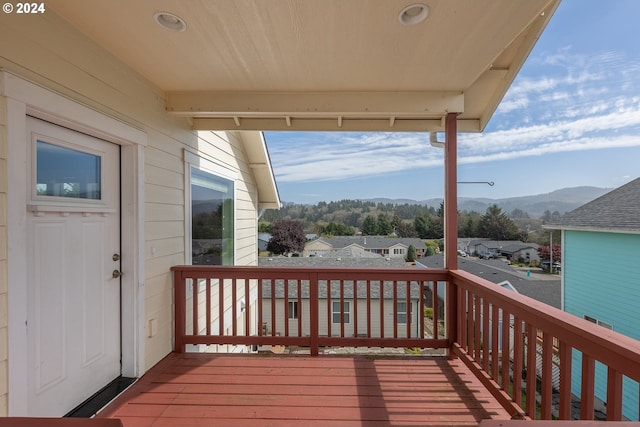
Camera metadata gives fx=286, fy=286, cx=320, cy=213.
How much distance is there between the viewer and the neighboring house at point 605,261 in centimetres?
241

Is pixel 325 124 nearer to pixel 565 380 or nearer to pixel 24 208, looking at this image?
pixel 24 208

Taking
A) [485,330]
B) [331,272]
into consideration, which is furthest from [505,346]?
[331,272]

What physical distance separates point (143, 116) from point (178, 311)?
1.92m

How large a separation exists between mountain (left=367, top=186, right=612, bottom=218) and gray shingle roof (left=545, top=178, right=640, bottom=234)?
0.23ft

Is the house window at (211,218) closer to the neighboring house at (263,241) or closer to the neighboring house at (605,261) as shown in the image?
the neighboring house at (263,241)

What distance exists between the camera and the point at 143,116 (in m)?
2.53

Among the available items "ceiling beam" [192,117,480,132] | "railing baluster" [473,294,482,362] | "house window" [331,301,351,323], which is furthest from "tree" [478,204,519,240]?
"house window" [331,301,351,323]

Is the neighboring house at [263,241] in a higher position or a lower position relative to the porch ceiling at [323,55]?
lower

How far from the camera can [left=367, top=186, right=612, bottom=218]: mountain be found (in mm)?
2850

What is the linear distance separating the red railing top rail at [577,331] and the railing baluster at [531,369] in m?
0.07

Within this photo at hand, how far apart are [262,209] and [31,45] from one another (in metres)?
5.27

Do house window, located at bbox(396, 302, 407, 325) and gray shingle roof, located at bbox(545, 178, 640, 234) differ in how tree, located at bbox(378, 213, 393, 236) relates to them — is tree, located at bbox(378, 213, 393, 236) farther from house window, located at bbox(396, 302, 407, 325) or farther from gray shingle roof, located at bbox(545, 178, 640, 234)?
gray shingle roof, located at bbox(545, 178, 640, 234)

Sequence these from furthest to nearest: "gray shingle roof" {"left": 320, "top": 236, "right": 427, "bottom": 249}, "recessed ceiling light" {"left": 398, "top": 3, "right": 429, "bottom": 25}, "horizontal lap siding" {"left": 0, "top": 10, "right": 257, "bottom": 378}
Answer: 1. "gray shingle roof" {"left": 320, "top": 236, "right": 427, "bottom": 249}
2. "recessed ceiling light" {"left": 398, "top": 3, "right": 429, "bottom": 25}
3. "horizontal lap siding" {"left": 0, "top": 10, "right": 257, "bottom": 378}

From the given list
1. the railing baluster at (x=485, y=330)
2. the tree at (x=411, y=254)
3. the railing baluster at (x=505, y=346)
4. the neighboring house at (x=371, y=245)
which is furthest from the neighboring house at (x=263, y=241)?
the railing baluster at (x=505, y=346)
